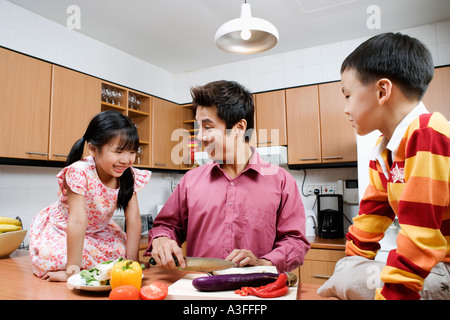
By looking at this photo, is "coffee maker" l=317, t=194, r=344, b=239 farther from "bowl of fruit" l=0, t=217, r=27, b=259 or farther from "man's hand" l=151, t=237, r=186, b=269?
"bowl of fruit" l=0, t=217, r=27, b=259

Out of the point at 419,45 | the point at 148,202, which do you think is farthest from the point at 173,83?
the point at 419,45

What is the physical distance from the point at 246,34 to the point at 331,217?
1.79 metres

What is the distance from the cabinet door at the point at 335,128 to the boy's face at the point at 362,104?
2107mm

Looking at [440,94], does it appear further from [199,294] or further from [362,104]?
[199,294]

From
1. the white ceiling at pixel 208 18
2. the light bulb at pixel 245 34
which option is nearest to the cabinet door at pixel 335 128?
the white ceiling at pixel 208 18

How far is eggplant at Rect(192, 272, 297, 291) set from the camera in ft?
2.68

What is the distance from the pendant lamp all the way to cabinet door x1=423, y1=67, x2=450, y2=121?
1437 millimetres

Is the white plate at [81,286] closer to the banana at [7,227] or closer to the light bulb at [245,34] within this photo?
the banana at [7,227]

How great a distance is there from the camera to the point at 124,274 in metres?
0.83

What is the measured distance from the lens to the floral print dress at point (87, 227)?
1084mm

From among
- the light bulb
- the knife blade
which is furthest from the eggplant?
the light bulb

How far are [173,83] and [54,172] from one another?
1822 mm

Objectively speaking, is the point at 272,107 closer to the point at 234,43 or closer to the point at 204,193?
the point at 234,43

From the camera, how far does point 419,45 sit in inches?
29.1
